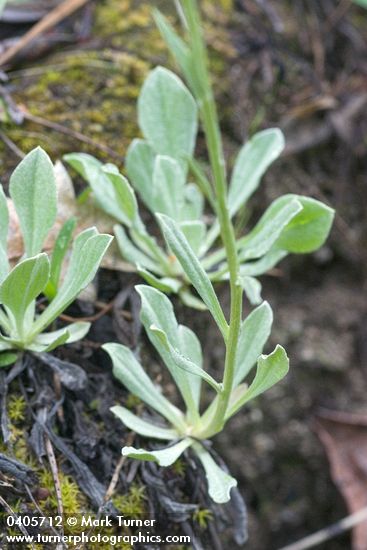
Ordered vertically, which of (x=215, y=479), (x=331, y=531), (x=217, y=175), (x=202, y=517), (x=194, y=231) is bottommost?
(x=331, y=531)

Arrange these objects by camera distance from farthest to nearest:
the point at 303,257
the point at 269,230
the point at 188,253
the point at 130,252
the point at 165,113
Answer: the point at 303,257, the point at 165,113, the point at 130,252, the point at 269,230, the point at 188,253

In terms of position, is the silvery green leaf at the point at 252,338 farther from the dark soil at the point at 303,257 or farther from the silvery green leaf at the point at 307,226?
the dark soil at the point at 303,257

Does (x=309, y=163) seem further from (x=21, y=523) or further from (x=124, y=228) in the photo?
(x=21, y=523)

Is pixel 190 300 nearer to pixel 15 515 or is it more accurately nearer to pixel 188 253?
pixel 188 253

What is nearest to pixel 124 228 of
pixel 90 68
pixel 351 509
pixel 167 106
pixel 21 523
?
pixel 167 106

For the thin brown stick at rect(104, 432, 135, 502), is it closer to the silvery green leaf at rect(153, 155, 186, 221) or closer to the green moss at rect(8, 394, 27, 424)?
the green moss at rect(8, 394, 27, 424)

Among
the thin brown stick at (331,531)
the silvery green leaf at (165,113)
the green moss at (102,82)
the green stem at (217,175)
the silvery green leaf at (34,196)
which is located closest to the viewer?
the green stem at (217,175)

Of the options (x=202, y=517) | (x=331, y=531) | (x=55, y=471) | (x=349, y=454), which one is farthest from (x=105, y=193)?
(x=331, y=531)

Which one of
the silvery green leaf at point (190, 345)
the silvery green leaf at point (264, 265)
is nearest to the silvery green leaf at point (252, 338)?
the silvery green leaf at point (190, 345)
